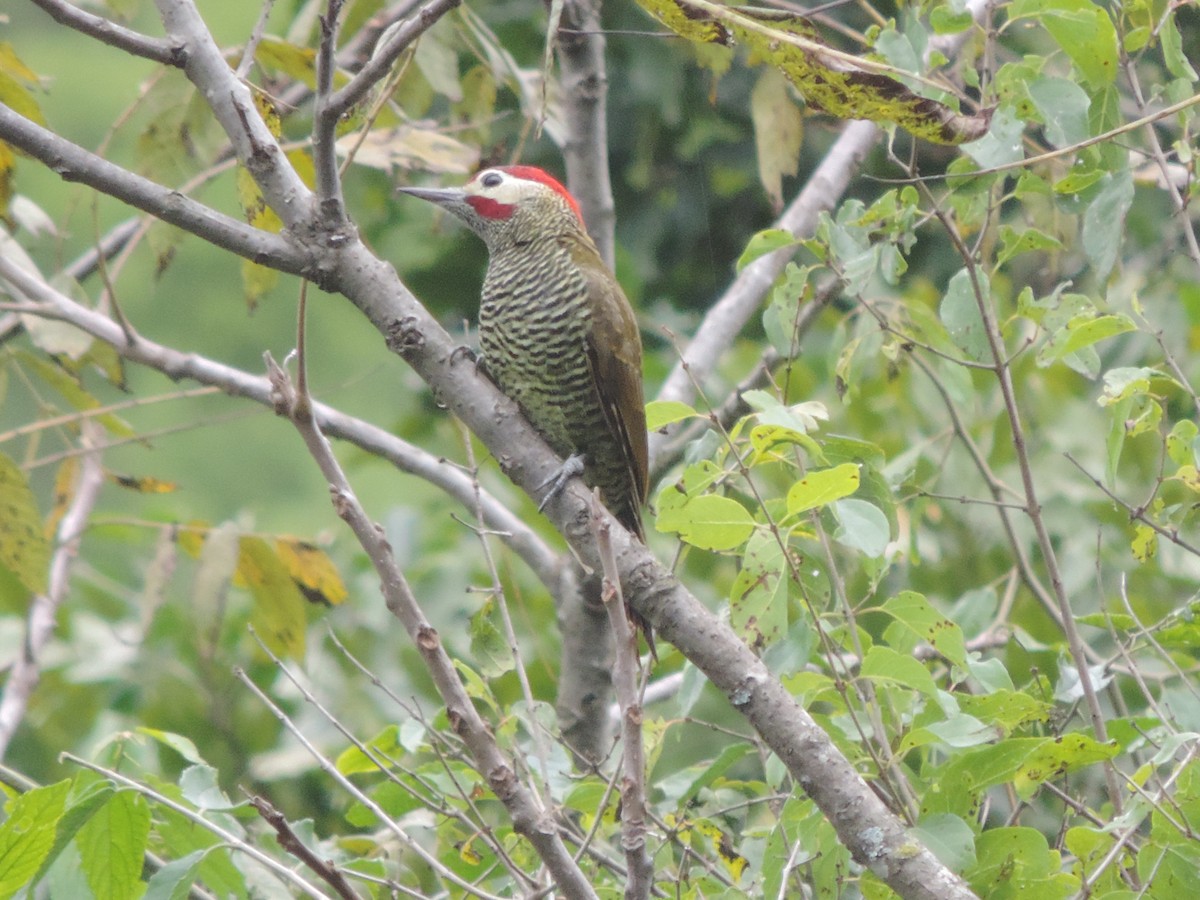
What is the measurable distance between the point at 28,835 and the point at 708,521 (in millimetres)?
897

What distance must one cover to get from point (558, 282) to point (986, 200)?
1120 millimetres

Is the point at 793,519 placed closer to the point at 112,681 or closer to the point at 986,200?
Answer: the point at 986,200

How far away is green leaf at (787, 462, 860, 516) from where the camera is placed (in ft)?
5.41

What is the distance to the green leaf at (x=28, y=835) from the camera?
1.48 m

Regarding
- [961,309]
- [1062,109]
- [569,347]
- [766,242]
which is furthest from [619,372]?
[1062,109]

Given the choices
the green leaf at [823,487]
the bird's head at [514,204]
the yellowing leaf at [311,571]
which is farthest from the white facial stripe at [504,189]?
the green leaf at [823,487]

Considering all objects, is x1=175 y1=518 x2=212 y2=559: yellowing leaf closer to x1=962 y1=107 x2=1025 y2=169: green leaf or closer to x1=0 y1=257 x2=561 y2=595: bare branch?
x1=0 y1=257 x2=561 y2=595: bare branch

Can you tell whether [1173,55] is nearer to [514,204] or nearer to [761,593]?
[761,593]

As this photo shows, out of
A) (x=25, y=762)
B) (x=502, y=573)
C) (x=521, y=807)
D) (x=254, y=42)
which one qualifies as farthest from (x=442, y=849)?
(x=25, y=762)

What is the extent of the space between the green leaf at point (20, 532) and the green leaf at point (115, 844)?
0.97 m

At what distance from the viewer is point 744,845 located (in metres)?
2.19

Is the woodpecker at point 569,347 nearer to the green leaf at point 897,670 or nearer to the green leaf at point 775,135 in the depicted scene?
the green leaf at point 775,135

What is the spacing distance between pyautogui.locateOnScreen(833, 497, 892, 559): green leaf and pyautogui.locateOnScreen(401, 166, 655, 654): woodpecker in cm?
120

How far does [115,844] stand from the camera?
1.69 m
